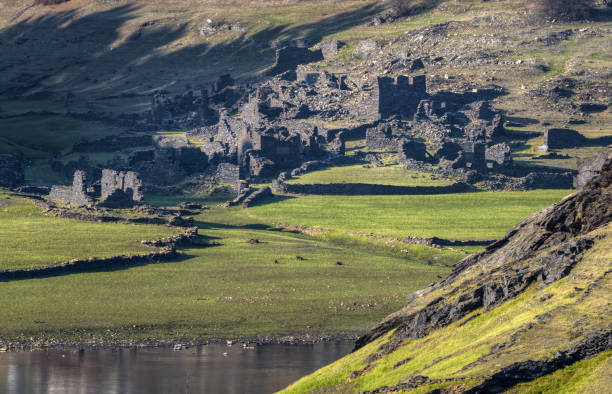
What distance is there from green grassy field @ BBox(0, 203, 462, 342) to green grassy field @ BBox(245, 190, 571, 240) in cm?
889

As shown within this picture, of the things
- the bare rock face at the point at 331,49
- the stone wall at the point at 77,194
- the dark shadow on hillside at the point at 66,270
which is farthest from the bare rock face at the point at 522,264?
the bare rock face at the point at 331,49

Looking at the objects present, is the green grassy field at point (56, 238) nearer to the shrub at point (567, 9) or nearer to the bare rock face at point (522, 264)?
the bare rock face at point (522, 264)

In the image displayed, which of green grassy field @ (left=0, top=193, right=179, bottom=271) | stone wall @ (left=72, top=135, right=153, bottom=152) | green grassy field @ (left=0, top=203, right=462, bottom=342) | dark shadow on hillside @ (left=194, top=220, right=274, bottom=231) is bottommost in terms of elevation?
green grassy field @ (left=0, top=203, right=462, bottom=342)

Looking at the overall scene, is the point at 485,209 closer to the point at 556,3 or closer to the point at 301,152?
the point at 301,152

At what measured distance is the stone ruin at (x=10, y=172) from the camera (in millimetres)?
97250

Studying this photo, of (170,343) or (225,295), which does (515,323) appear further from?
(225,295)

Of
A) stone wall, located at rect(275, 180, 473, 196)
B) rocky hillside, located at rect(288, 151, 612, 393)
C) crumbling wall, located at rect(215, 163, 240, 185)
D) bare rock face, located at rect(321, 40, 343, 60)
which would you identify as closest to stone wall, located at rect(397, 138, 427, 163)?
stone wall, located at rect(275, 180, 473, 196)

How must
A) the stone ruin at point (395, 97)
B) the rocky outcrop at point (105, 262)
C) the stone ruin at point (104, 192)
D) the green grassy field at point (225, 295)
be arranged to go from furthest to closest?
the stone ruin at point (395, 97)
the stone ruin at point (104, 192)
the rocky outcrop at point (105, 262)
the green grassy field at point (225, 295)

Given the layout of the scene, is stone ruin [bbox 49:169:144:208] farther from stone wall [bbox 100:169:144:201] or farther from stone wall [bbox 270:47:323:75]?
stone wall [bbox 270:47:323:75]

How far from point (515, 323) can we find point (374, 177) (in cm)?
7456

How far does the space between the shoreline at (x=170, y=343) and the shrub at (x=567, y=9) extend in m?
131

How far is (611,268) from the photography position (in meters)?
25.1

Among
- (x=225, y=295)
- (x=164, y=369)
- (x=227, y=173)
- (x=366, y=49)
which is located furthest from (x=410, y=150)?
(x=164, y=369)

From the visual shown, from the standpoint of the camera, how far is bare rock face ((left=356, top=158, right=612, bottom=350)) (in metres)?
26.9
